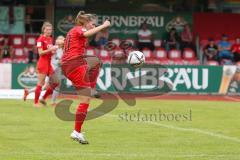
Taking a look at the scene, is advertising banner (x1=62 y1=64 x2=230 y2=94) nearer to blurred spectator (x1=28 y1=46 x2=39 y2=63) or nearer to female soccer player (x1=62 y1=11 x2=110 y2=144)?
blurred spectator (x1=28 y1=46 x2=39 y2=63)

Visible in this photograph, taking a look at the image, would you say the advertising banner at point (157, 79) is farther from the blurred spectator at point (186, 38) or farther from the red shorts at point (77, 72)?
the red shorts at point (77, 72)

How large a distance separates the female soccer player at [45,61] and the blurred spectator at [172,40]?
40.8ft

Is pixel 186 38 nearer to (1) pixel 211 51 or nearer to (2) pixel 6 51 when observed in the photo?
(1) pixel 211 51

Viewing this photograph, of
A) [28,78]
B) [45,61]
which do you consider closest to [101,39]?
[28,78]

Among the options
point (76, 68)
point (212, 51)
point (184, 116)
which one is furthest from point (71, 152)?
point (212, 51)

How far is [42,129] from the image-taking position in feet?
45.3

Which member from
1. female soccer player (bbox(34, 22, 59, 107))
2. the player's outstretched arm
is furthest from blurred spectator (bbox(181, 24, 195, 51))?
the player's outstretched arm

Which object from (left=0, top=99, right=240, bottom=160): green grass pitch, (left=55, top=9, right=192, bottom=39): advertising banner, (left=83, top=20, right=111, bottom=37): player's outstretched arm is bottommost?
(left=0, top=99, right=240, bottom=160): green grass pitch

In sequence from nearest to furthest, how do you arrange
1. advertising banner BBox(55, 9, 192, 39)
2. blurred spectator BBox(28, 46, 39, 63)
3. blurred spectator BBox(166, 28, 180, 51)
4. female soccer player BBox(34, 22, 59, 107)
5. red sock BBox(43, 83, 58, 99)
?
female soccer player BBox(34, 22, 59, 107), red sock BBox(43, 83, 58, 99), blurred spectator BBox(28, 46, 39, 63), blurred spectator BBox(166, 28, 180, 51), advertising banner BBox(55, 9, 192, 39)

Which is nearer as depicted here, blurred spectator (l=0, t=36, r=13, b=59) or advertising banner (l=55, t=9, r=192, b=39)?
blurred spectator (l=0, t=36, r=13, b=59)

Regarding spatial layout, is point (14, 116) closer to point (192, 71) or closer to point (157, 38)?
point (192, 71)

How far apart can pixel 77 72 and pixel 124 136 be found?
1.50 m

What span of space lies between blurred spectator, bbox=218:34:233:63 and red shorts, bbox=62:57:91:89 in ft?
59.4

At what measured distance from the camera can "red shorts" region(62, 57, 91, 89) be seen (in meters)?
12.2
